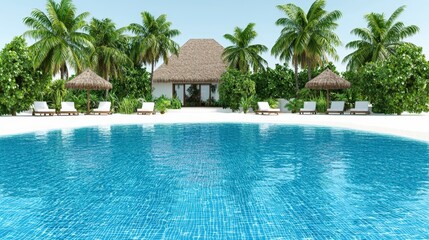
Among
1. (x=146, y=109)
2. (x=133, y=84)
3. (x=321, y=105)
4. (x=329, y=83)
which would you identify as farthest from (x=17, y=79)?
(x=329, y=83)

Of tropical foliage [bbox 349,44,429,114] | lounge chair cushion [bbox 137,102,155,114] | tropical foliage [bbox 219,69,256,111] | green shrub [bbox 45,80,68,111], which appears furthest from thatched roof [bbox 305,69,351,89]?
green shrub [bbox 45,80,68,111]

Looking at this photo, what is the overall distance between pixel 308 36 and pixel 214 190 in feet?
79.9

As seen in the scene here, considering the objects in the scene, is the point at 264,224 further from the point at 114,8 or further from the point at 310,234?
the point at 114,8

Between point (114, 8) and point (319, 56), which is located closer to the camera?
point (114, 8)

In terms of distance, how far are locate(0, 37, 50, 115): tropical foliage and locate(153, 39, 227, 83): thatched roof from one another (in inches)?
478

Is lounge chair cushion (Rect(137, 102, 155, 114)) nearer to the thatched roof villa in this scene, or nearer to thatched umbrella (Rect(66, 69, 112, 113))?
thatched umbrella (Rect(66, 69, 112, 113))

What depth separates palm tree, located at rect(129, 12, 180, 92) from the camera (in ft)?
101

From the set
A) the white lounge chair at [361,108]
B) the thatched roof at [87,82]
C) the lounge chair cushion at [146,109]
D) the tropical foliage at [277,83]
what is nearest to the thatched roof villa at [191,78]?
the tropical foliage at [277,83]

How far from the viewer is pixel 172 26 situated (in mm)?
32031

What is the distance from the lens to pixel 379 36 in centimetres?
3203

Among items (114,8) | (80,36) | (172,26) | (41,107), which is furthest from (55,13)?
(172,26)

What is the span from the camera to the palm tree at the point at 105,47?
29.5m

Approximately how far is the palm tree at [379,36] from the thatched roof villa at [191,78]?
38.8 feet

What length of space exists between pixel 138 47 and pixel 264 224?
2822 centimetres
